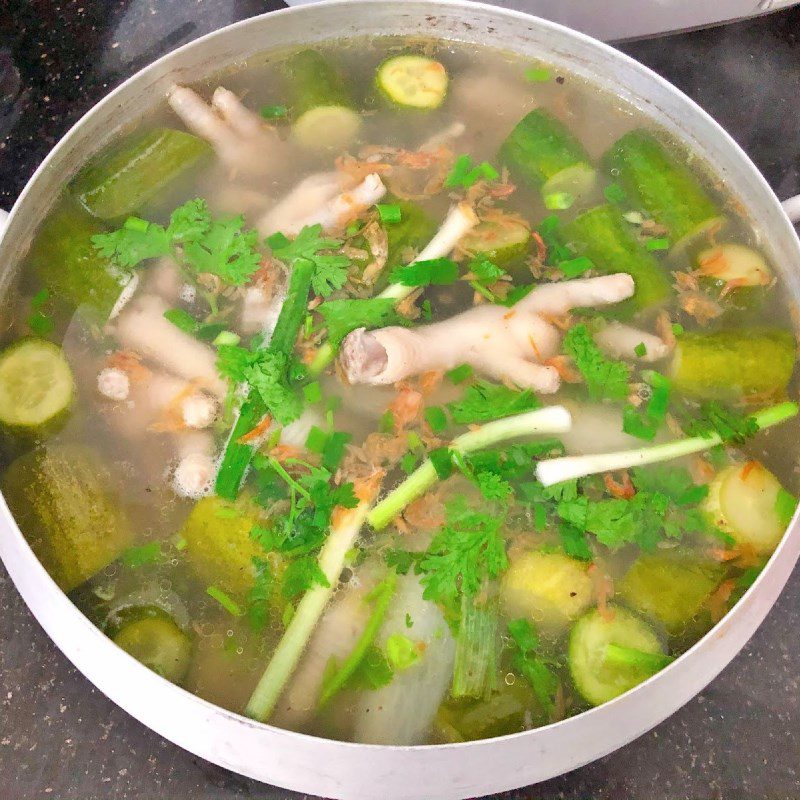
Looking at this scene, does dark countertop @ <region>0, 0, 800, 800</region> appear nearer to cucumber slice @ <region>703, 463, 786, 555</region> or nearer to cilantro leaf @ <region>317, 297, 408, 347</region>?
cucumber slice @ <region>703, 463, 786, 555</region>

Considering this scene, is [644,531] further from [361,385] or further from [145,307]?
[145,307]

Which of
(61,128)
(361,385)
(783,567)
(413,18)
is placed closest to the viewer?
(783,567)

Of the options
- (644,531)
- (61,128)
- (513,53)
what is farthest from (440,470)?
(61,128)

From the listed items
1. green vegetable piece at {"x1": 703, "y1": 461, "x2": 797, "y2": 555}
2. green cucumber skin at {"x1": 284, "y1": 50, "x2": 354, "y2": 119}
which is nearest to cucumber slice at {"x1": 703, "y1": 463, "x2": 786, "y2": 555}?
green vegetable piece at {"x1": 703, "y1": 461, "x2": 797, "y2": 555}

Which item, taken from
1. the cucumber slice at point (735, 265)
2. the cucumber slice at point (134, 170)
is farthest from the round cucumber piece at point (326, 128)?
the cucumber slice at point (735, 265)

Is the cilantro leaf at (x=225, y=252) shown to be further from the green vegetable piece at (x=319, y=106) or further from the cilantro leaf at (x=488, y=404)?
the cilantro leaf at (x=488, y=404)
